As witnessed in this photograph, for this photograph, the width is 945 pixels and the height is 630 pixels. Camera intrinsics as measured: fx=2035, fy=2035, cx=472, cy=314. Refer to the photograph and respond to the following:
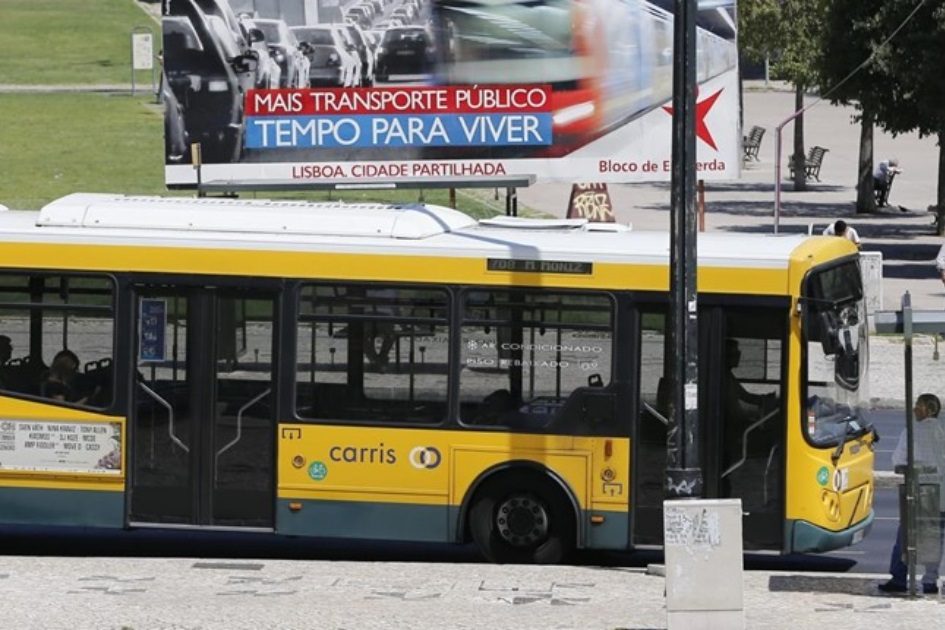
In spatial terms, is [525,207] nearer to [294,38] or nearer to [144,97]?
[294,38]

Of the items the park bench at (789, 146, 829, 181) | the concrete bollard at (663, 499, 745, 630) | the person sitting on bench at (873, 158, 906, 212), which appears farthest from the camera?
the park bench at (789, 146, 829, 181)

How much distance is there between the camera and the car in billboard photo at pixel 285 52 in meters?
24.8

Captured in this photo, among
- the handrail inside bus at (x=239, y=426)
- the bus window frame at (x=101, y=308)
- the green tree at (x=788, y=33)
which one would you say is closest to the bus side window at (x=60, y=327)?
the bus window frame at (x=101, y=308)

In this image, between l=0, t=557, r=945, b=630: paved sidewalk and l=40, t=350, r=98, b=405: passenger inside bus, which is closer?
l=0, t=557, r=945, b=630: paved sidewalk

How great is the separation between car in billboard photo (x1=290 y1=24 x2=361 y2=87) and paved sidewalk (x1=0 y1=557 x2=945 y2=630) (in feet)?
36.1

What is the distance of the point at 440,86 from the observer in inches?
973

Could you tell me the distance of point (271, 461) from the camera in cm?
1548

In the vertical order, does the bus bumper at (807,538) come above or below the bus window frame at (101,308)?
below

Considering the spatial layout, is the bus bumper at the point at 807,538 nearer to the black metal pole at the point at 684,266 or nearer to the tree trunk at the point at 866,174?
the black metal pole at the point at 684,266

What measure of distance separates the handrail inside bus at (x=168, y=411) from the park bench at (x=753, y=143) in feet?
136

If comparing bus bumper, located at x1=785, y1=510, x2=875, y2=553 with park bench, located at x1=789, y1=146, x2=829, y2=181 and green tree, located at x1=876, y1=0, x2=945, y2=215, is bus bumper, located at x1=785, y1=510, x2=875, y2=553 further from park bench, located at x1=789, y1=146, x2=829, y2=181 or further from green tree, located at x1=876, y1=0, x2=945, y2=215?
park bench, located at x1=789, y1=146, x2=829, y2=181

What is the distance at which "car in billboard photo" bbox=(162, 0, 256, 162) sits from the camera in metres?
24.8

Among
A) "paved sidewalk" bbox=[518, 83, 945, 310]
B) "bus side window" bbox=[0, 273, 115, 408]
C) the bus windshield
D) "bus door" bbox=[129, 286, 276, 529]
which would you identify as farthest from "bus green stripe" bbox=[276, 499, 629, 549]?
"paved sidewalk" bbox=[518, 83, 945, 310]

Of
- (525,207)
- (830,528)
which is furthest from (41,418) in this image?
(525,207)
